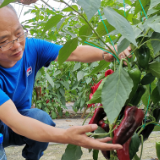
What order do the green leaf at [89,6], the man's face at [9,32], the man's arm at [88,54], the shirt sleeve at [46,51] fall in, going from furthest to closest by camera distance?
1. the shirt sleeve at [46,51]
2. the man's arm at [88,54]
3. the man's face at [9,32]
4. the green leaf at [89,6]

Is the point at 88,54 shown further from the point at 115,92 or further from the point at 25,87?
the point at 115,92

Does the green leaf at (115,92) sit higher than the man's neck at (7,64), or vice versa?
the green leaf at (115,92)

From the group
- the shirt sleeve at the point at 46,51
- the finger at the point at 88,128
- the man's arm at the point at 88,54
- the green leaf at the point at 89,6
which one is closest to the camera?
the green leaf at the point at 89,6

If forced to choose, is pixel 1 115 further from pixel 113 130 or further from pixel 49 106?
pixel 49 106

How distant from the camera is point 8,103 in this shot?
688 mm

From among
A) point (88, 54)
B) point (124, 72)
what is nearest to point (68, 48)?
point (124, 72)

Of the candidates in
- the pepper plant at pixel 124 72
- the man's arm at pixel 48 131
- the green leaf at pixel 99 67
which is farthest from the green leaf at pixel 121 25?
the green leaf at pixel 99 67

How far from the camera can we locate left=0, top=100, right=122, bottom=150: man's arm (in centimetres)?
51

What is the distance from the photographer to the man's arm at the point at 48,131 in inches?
19.9

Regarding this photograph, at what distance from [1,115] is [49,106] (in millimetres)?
2085

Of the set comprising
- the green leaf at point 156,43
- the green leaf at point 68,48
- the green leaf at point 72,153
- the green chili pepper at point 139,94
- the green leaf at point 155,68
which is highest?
the green leaf at point 156,43

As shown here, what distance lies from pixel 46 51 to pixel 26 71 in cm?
15

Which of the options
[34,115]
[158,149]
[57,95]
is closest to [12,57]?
[34,115]

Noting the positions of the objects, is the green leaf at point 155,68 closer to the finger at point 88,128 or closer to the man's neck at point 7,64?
the finger at point 88,128
